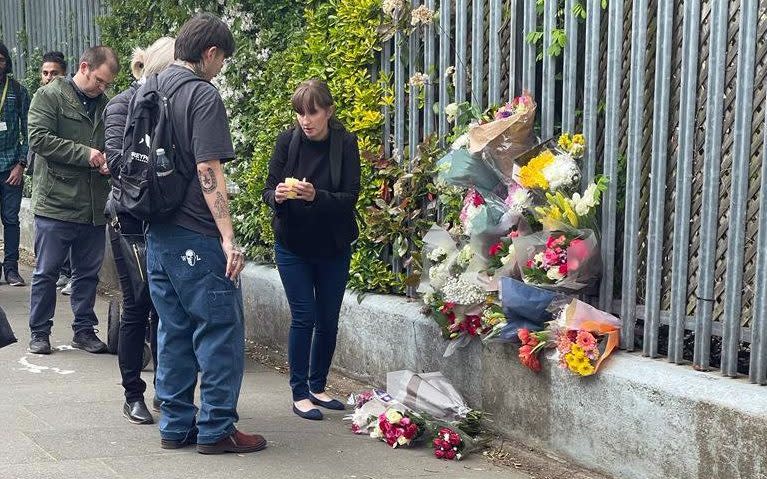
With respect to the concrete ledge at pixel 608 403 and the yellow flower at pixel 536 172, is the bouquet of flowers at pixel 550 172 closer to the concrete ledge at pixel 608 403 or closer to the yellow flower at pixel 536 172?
the yellow flower at pixel 536 172

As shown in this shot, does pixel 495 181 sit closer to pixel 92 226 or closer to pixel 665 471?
pixel 665 471

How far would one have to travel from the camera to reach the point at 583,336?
5.43m

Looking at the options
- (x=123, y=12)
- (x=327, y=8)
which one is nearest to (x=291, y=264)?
(x=327, y=8)

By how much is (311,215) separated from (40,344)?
2.69 m

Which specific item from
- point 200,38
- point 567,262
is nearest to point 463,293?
point 567,262

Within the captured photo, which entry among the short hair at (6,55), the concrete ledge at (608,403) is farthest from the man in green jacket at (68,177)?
the concrete ledge at (608,403)

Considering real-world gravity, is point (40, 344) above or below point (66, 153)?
below

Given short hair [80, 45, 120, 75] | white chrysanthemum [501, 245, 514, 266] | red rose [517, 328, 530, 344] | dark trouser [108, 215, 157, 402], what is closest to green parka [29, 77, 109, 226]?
short hair [80, 45, 120, 75]

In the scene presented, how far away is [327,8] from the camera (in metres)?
7.62

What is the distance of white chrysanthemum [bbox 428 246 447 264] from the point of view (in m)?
6.43

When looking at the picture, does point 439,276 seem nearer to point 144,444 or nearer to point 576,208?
point 576,208

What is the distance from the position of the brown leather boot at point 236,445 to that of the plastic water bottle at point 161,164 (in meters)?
1.30

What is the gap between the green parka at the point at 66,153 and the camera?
7.72 m

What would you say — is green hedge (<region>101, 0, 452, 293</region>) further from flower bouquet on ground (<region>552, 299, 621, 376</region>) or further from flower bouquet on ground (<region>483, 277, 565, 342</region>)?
flower bouquet on ground (<region>552, 299, 621, 376</region>)
